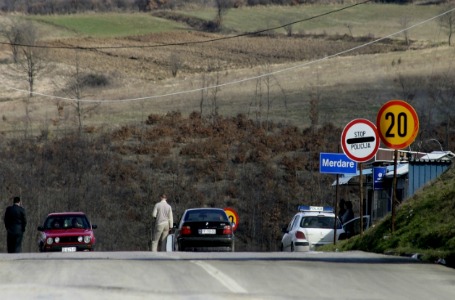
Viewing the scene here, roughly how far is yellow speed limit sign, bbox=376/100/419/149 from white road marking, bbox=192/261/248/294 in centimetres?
559

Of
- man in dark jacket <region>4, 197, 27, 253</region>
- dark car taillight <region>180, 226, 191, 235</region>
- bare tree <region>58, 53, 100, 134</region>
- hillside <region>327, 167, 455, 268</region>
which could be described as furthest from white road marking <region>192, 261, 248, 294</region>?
bare tree <region>58, 53, 100, 134</region>

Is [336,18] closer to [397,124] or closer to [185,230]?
[185,230]

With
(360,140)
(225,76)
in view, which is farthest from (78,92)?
(360,140)

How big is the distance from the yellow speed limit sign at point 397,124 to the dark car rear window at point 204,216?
979 cm

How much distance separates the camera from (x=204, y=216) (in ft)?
99.5

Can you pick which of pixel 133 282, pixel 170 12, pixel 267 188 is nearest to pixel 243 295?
pixel 133 282

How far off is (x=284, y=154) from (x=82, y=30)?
46286 millimetres

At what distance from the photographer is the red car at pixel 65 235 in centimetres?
3145

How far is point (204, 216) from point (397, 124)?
10247mm

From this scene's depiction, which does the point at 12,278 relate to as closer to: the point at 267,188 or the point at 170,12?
the point at 267,188

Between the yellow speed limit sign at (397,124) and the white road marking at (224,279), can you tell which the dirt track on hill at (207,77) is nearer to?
the yellow speed limit sign at (397,124)

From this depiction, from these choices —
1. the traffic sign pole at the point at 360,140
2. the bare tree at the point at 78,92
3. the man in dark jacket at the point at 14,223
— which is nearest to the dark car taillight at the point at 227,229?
the man in dark jacket at the point at 14,223

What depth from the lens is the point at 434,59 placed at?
8038 cm

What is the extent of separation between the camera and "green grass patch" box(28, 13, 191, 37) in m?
103
